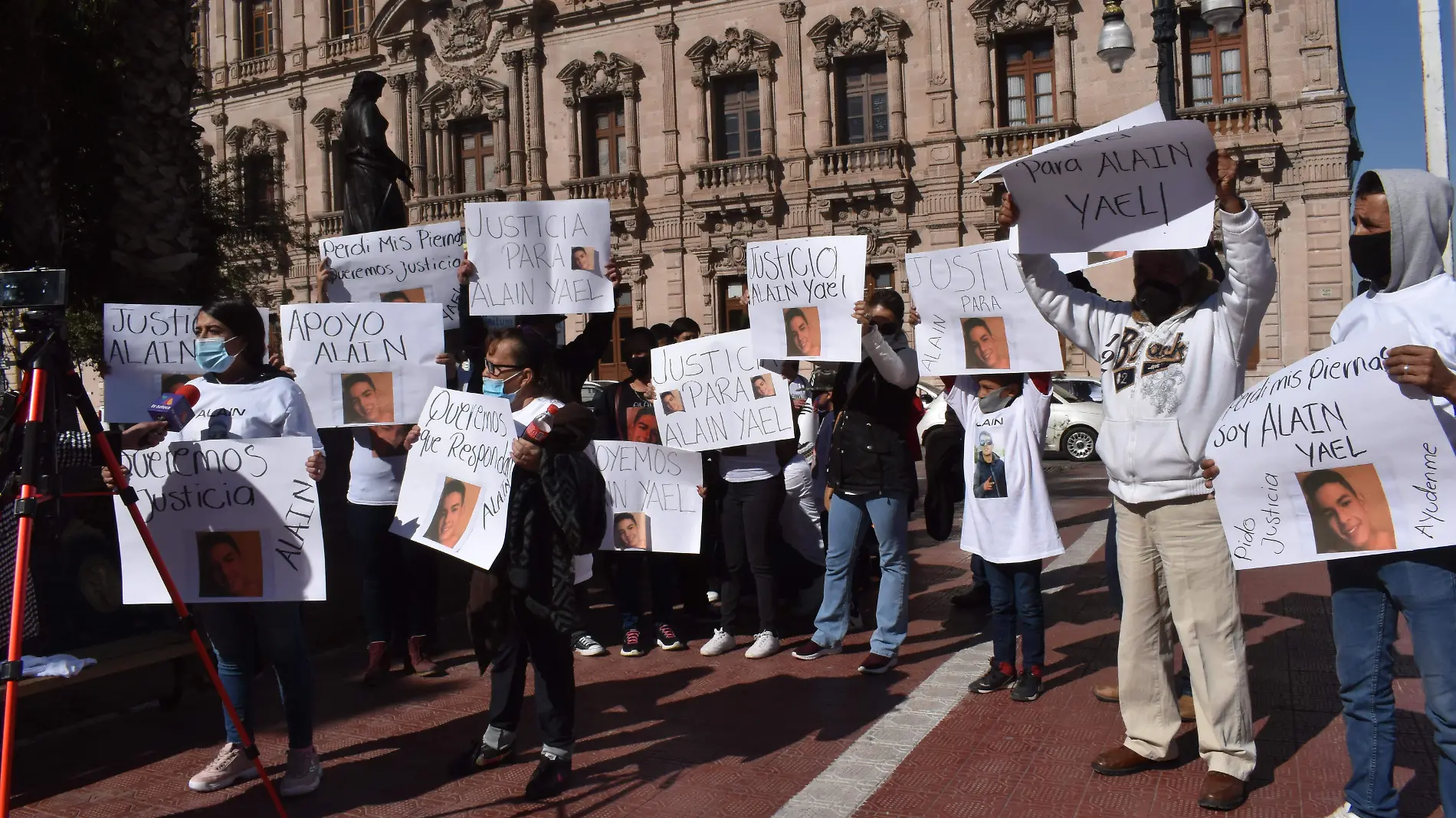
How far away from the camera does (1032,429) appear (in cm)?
564

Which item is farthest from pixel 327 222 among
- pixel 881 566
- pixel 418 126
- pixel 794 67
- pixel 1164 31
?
pixel 881 566

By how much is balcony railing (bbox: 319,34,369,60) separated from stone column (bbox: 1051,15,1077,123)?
1918cm

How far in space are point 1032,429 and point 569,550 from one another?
2.58 m

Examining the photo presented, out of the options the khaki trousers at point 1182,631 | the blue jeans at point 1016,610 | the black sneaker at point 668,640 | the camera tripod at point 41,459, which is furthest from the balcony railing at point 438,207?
the khaki trousers at point 1182,631

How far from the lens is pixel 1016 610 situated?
559 centimetres

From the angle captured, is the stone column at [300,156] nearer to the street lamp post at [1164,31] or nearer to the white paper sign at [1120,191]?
the street lamp post at [1164,31]

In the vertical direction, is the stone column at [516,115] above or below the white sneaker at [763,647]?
above

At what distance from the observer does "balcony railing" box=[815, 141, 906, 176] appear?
25.4 metres

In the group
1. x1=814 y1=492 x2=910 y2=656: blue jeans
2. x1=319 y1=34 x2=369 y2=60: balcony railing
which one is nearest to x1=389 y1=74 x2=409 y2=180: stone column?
x1=319 y1=34 x2=369 y2=60: balcony railing

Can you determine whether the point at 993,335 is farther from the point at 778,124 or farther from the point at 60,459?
the point at 778,124

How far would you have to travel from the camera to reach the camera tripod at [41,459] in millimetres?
3246

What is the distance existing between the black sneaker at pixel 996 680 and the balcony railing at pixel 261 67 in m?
33.1

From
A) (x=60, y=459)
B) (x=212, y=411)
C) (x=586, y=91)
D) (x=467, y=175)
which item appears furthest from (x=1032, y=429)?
(x=467, y=175)

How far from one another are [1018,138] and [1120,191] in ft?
70.7
